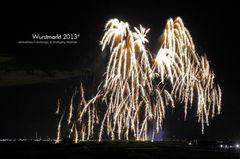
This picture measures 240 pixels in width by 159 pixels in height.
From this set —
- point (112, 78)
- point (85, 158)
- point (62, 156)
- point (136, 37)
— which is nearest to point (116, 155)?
point (85, 158)

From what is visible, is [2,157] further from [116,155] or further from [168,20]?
[168,20]

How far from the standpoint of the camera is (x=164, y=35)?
55375mm

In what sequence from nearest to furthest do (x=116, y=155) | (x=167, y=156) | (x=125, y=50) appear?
(x=116, y=155)
(x=167, y=156)
(x=125, y=50)

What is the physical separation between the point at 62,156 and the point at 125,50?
57.6 feet

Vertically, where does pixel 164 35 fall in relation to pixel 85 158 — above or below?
above

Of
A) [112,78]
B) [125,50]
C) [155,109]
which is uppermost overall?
[125,50]

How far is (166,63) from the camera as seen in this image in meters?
55.4

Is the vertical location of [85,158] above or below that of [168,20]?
below

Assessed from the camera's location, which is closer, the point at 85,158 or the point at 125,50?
the point at 85,158

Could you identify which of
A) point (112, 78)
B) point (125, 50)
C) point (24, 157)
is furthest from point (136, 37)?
point (24, 157)

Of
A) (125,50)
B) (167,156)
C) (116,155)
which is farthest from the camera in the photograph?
(125,50)

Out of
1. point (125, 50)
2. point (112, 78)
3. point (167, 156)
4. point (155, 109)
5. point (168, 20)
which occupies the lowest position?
point (167, 156)

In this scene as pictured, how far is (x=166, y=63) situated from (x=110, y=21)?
899 centimetres

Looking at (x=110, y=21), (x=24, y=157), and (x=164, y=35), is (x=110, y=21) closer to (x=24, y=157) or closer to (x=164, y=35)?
(x=164, y=35)
